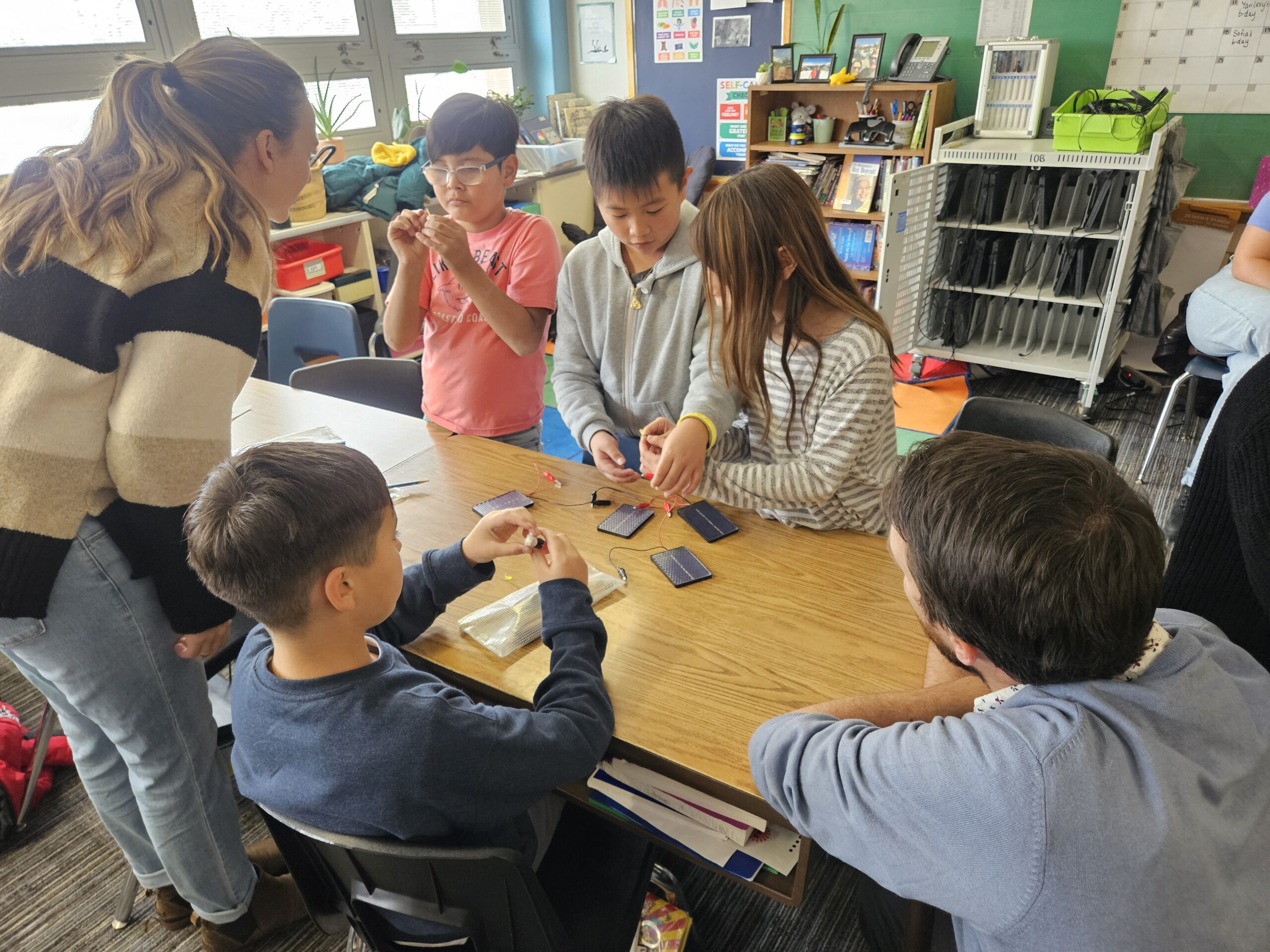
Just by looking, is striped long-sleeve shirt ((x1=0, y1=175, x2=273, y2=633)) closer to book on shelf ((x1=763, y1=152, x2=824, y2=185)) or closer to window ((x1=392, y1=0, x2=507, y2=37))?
book on shelf ((x1=763, y1=152, x2=824, y2=185))

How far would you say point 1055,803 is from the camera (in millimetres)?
662

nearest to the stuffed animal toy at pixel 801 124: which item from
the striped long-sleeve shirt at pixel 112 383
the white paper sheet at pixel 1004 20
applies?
the white paper sheet at pixel 1004 20

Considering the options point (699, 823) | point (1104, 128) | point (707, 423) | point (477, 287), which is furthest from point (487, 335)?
point (1104, 128)

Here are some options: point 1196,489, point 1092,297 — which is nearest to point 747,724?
point 1196,489

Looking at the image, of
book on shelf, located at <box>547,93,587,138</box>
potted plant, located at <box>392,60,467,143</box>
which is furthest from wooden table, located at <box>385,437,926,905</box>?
book on shelf, located at <box>547,93,587,138</box>

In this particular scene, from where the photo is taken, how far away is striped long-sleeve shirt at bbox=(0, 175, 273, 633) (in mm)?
972

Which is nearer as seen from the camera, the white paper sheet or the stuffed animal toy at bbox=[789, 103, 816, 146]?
the white paper sheet

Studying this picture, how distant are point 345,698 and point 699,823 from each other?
500 millimetres

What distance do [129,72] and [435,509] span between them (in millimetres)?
850

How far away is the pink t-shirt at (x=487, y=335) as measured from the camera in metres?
1.79

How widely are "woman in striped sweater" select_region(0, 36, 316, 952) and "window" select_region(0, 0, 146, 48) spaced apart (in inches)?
119

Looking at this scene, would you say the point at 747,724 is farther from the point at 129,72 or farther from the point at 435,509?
the point at 129,72

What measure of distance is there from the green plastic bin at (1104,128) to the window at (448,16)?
136 inches

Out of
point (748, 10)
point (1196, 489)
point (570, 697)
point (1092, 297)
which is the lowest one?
point (1092, 297)
